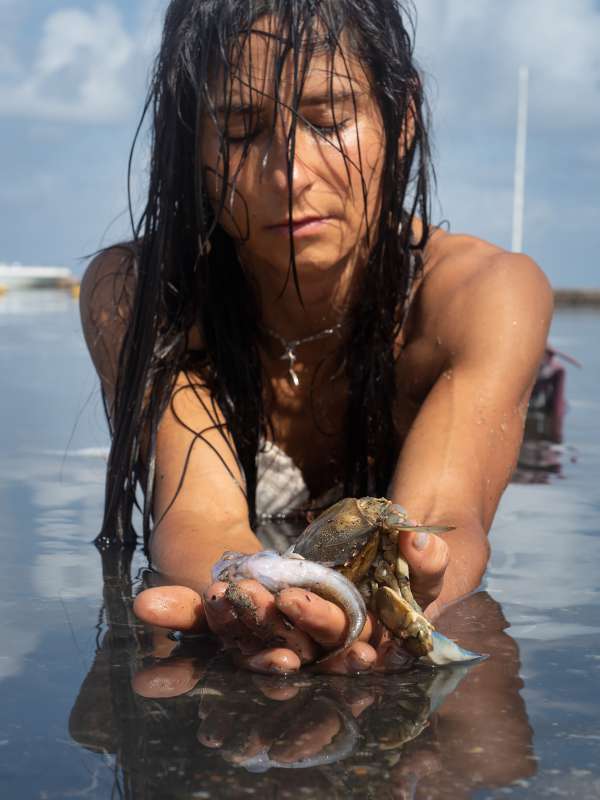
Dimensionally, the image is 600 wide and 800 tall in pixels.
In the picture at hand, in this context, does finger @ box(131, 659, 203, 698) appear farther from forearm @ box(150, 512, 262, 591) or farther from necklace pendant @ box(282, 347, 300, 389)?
necklace pendant @ box(282, 347, 300, 389)

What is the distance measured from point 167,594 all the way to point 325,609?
0.36 metres

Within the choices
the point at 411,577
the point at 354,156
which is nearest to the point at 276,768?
the point at 411,577

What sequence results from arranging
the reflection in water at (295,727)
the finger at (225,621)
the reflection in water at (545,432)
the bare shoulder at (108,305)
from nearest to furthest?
the reflection in water at (295,727) → the finger at (225,621) → the bare shoulder at (108,305) → the reflection in water at (545,432)

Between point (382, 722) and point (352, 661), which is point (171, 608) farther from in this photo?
point (382, 722)

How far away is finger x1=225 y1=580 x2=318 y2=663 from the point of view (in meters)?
1.80

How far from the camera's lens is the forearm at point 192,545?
7.68 feet

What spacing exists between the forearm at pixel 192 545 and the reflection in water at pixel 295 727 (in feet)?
0.66

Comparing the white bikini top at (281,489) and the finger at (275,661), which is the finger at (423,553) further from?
the white bikini top at (281,489)

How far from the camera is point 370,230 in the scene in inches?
117

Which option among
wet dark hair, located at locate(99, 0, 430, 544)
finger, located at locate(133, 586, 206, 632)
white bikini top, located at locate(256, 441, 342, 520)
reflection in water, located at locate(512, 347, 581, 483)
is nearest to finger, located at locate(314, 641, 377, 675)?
finger, located at locate(133, 586, 206, 632)

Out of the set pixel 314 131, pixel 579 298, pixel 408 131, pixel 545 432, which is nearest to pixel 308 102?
pixel 314 131

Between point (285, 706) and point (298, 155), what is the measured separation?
52.6 inches

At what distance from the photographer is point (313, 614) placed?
5.78 feet

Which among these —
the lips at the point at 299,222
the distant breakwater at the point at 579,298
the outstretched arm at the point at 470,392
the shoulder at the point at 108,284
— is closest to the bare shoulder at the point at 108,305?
the shoulder at the point at 108,284
